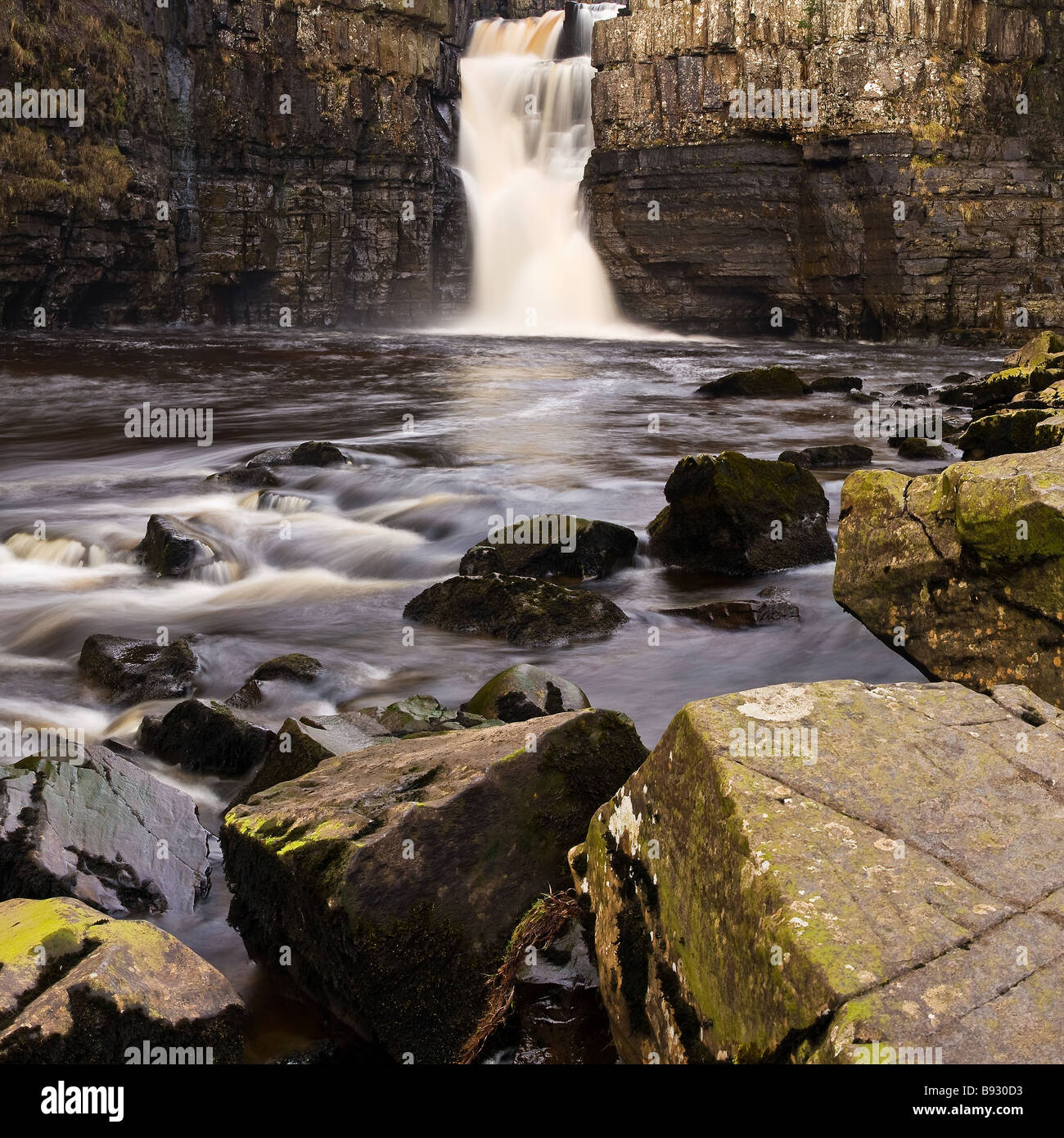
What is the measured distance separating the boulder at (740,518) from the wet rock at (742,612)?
0.85 metres

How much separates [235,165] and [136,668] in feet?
102

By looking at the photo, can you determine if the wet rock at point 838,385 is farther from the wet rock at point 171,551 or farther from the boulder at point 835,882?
the boulder at point 835,882

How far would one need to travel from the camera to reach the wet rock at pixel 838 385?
1978cm

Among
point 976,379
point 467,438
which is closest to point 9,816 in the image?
point 467,438

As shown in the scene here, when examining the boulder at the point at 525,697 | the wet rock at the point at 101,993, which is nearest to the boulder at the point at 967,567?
the boulder at the point at 525,697

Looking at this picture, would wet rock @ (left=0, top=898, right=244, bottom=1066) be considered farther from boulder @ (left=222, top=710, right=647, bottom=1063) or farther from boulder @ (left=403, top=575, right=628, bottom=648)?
boulder @ (left=403, top=575, right=628, bottom=648)

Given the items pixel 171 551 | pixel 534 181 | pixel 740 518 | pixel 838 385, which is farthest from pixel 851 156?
pixel 171 551

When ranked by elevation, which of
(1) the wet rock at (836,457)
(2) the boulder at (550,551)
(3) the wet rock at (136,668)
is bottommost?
(3) the wet rock at (136,668)

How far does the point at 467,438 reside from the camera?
15.0 meters

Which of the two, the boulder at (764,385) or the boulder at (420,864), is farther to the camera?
the boulder at (764,385)

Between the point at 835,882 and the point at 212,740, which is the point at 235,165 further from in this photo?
the point at 835,882

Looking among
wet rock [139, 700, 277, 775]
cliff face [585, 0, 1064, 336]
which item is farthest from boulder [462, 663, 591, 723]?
cliff face [585, 0, 1064, 336]

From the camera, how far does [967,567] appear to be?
4.87 meters

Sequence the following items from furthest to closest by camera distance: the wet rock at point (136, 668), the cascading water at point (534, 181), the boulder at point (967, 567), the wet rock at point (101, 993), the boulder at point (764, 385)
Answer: the cascading water at point (534, 181) < the boulder at point (764, 385) < the wet rock at point (136, 668) < the boulder at point (967, 567) < the wet rock at point (101, 993)
